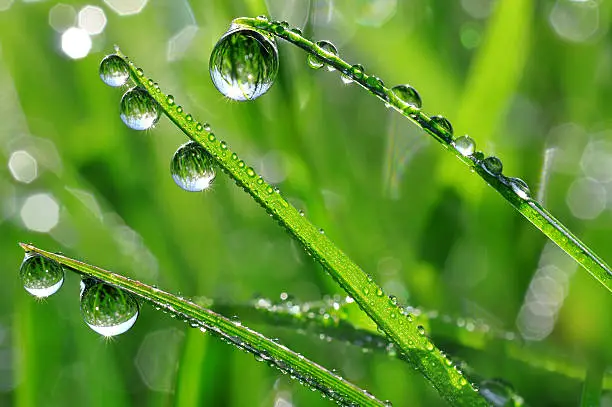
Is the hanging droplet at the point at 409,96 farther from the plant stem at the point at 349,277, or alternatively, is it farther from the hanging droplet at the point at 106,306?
the hanging droplet at the point at 106,306

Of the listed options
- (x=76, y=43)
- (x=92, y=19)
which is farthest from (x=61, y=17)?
(x=76, y=43)

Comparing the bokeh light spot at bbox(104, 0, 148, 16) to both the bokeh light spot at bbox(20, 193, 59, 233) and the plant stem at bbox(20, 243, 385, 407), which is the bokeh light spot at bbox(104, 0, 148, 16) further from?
the plant stem at bbox(20, 243, 385, 407)

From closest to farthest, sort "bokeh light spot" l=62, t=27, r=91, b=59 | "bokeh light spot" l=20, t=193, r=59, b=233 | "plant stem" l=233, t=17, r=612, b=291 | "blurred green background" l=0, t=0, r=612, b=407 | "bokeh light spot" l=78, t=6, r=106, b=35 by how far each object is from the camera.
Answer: "plant stem" l=233, t=17, r=612, b=291 → "blurred green background" l=0, t=0, r=612, b=407 → "bokeh light spot" l=20, t=193, r=59, b=233 → "bokeh light spot" l=62, t=27, r=91, b=59 → "bokeh light spot" l=78, t=6, r=106, b=35

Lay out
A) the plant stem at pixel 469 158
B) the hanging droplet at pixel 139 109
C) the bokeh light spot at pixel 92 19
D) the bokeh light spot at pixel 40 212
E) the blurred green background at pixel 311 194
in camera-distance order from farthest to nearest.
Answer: the bokeh light spot at pixel 92 19 < the bokeh light spot at pixel 40 212 < the blurred green background at pixel 311 194 < the hanging droplet at pixel 139 109 < the plant stem at pixel 469 158

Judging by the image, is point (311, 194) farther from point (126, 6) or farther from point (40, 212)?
point (126, 6)

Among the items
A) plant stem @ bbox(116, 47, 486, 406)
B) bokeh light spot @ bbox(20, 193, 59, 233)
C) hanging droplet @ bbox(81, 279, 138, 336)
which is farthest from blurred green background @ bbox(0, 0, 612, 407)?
plant stem @ bbox(116, 47, 486, 406)

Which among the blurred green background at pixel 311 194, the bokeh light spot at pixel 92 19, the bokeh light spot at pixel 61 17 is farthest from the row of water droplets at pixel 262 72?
the bokeh light spot at pixel 61 17

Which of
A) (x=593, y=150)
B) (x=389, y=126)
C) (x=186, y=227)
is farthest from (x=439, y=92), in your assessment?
(x=186, y=227)
